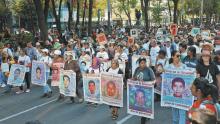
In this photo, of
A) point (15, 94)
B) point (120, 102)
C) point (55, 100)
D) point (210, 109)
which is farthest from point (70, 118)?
point (210, 109)

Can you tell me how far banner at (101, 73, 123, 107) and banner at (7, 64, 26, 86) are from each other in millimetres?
5575

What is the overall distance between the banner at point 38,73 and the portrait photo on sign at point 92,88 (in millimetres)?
3400

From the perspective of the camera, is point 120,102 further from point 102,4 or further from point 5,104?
point 102,4

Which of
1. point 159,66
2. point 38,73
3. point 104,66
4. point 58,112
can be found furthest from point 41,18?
point 159,66

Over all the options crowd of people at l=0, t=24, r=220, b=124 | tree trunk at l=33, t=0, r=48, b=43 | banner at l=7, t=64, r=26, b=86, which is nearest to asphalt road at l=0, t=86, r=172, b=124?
crowd of people at l=0, t=24, r=220, b=124

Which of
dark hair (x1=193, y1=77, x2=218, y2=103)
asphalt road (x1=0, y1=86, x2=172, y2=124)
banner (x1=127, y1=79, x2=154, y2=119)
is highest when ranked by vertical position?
dark hair (x1=193, y1=77, x2=218, y2=103)

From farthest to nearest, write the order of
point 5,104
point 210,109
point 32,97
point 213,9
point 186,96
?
point 213,9, point 32,97, point 5,104, point 186,96, point 210,109

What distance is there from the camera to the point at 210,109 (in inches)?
237

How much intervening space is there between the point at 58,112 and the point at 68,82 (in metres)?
1.00

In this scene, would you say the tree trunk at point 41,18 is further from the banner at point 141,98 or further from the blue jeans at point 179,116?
the blue jeans at point 179,116

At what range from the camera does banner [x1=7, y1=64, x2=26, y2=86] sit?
16.5 m

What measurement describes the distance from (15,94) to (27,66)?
1.07m

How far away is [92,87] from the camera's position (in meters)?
12.1

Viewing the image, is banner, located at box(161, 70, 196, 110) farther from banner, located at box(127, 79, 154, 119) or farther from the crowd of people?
banner, located at box(127, 79, 154, 119)
